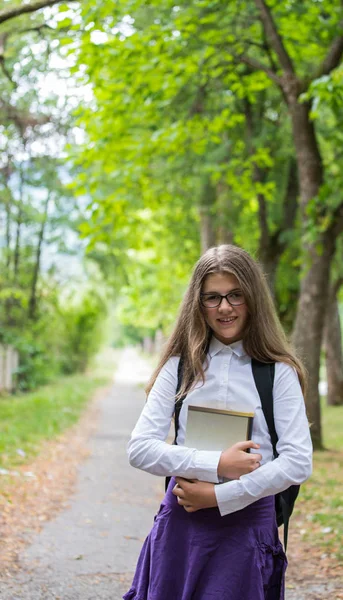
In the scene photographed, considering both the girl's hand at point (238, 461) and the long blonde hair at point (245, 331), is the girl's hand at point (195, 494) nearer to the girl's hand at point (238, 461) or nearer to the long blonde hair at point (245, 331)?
the girl's hand at point (238, 461)

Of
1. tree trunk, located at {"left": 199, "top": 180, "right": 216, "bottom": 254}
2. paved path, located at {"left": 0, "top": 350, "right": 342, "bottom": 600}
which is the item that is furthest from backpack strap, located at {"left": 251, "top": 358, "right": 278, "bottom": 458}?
tree trunk, located at {"left": 199, "top": 180, "right": 216, "bottom": 254}

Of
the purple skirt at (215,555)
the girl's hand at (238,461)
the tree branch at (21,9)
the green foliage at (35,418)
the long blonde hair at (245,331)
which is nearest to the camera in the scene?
the girl's hand at (238,461)

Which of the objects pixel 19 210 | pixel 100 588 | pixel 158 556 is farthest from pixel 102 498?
pixel 19 210

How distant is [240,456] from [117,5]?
7921 mm

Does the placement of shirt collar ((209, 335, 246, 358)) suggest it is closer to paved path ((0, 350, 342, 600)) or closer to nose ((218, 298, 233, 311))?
nose ((218, 298, 233, 311))

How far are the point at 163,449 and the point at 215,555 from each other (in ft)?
1.52

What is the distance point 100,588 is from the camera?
4.92 metres

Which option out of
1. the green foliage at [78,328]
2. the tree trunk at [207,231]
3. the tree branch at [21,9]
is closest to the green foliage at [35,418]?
the tree trunk at [207,231]

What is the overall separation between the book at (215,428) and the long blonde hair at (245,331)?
0.50 ft

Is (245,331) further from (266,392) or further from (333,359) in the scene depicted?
(333,359)

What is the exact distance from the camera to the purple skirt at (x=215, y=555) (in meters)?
2.63

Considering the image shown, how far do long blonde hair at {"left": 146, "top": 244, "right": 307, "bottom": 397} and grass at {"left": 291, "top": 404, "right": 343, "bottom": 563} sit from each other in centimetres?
355

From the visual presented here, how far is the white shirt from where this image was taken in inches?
99.0

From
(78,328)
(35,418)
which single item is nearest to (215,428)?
(35,418)
